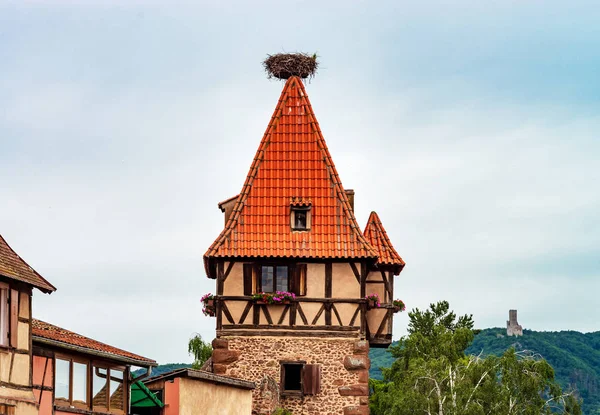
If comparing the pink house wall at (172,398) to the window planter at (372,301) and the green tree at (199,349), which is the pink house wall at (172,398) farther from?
the green tree at (199,349)

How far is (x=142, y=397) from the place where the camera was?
37.9 m

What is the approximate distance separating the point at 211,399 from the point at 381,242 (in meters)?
10.3

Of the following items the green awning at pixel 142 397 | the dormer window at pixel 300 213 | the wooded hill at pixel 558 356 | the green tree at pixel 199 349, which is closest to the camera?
the green awning at pixel 142 397

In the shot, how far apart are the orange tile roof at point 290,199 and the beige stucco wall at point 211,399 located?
4795 millimetres

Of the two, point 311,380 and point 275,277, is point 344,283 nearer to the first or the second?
point 275,277

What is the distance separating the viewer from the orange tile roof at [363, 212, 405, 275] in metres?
47.0

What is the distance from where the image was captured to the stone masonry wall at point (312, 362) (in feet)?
145

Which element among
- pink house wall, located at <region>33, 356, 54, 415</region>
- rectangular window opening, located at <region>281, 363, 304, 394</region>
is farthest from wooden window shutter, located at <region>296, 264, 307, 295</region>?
pink house wall, located at <region>33, 356, 54, 415</region>

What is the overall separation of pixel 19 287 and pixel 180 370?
6.77 m

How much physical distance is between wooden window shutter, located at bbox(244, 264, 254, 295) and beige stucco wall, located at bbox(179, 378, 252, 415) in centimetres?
336

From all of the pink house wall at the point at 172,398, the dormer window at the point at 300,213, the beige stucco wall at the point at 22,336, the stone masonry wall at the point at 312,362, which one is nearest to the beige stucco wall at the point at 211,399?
the pink house wall at the point at 172,398

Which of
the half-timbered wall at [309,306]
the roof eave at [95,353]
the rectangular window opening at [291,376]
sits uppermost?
the half-timbered wall at [309,306]

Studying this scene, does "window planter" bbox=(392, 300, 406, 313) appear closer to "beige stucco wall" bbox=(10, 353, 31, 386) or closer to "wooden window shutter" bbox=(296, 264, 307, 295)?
"wooden window shutter" bbox=(296, 264, 307, 295)

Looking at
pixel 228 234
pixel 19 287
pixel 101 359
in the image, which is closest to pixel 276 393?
pixel 228 234
